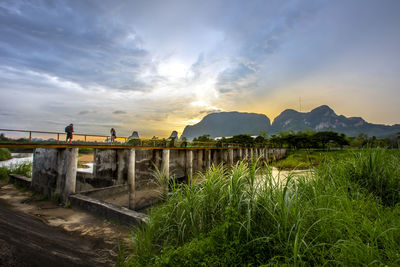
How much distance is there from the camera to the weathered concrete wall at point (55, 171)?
28.7 ft

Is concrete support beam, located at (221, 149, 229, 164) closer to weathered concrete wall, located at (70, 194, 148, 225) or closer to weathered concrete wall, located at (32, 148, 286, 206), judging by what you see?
weathered concrete wall, located at (32, 148, 286, 206)

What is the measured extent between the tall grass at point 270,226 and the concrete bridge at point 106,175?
138cm

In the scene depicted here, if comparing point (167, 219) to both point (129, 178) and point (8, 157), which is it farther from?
Answer: point (8, 157)

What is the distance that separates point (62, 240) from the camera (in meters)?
4.67

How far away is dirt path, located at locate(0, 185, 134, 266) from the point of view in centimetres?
→ 338

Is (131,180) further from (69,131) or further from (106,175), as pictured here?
(69,131)

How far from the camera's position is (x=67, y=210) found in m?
7.52

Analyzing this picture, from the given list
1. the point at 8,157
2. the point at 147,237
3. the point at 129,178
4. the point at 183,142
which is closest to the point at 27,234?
the point at 147,237

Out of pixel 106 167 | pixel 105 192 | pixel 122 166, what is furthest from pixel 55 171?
pixel 106 167

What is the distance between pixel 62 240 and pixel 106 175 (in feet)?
31.6

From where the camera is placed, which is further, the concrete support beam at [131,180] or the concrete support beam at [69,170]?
the concrete support beam at [131,180]

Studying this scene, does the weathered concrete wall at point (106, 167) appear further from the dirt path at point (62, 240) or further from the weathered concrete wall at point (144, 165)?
the dirt path at point (62, 240)

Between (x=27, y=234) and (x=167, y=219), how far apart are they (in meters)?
3.40

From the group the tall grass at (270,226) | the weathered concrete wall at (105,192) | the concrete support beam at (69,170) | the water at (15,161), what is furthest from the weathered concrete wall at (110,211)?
the water at (15,161)
